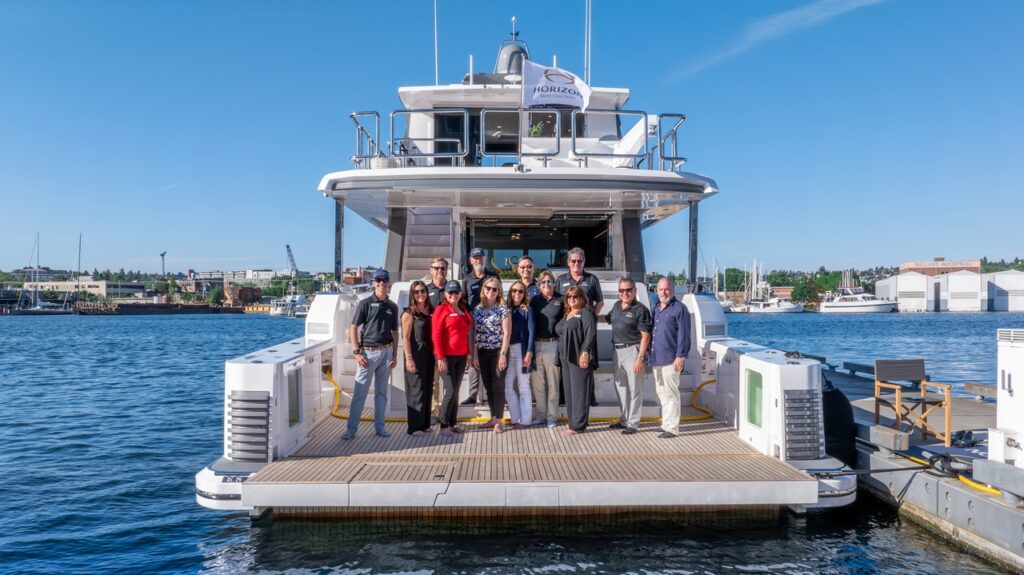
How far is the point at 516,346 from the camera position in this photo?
6645mm

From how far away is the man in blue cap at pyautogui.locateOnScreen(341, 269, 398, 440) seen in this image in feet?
20.5

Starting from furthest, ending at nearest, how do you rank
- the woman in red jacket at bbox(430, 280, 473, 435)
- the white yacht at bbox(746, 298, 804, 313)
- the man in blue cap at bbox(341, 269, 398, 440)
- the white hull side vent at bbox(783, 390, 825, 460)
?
the white yacht at bbox(746, 298, 804, 313)
the woman in red jacket at bbox(430, 280, 473, 435)
the man in blue cap at bbox(341, 269, 398, 440)
the white hull side vent at bbox(783, 390, 825, 460)

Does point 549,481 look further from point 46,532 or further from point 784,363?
point 46,532

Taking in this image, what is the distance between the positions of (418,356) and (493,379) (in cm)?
82

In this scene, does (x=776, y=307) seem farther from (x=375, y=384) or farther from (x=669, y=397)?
(x=375, y=384)

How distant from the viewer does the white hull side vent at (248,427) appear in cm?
539

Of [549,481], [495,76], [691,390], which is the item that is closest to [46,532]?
[549,481]

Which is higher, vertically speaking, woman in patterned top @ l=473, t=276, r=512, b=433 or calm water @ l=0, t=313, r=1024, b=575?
woman in patterned top @ l=473, t=276, r=512, b=433

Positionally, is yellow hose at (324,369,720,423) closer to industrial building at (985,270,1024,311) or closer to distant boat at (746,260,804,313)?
distant boat at (746,260,804,313)

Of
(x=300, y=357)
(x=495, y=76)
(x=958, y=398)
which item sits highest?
(x=495, y=76)

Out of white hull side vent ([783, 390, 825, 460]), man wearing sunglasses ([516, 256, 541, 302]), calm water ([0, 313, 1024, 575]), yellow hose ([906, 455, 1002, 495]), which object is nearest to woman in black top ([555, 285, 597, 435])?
man wearing sunglasses ([516, 256, 541, 302])

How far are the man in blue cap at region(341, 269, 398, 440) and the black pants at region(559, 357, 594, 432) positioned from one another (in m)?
1.70

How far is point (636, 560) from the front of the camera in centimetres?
491

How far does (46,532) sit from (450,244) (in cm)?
554
